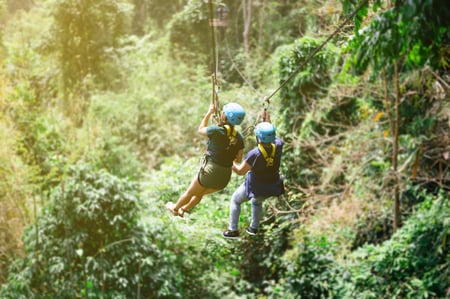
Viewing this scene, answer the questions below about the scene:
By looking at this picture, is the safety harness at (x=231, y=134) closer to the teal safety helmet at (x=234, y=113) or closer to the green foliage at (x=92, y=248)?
the teal safety helmet at (x=234, y=113)

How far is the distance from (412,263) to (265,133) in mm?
4608

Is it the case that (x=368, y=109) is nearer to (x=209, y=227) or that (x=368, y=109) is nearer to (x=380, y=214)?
(x=380, y=214)

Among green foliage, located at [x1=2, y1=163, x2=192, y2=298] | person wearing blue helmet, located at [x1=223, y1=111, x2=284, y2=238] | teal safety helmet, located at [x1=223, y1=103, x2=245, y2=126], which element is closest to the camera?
teal safety helmet, located at [x1=223, y1=103, x2=245, y2=126]

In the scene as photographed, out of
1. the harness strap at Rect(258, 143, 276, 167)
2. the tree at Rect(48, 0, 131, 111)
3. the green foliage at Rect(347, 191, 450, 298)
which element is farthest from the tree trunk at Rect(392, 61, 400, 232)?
the tree at Rect(48, 0, 131, 111)

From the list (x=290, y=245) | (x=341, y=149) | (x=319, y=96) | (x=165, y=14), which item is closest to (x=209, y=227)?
(x=290, y=245)

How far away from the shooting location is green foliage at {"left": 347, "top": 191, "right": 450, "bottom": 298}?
22.4ft

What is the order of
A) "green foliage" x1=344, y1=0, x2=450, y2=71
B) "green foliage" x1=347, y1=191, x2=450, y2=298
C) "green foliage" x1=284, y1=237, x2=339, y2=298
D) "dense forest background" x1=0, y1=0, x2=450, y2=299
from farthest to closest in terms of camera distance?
"green foliage" x1=284, y1=237, x2=339, y2=298 → "dense forest background" x1=0, y1=0, x2=450, y2=299 → "green foliage" x1=347, y1=191, x2=450, y2=298 → "green foliage" x1=344, y1=0, x2=450, y2=71

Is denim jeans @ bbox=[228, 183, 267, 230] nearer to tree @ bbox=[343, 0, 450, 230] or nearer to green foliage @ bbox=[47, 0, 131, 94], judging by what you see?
tree @ bbox=[343, 0, 450, 230]

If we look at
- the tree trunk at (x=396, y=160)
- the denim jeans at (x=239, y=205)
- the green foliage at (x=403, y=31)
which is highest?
the green foliage at (x=403, y=31)

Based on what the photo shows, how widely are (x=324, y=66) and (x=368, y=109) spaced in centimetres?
107

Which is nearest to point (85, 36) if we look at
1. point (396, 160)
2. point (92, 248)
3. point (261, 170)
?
point (92, 248)

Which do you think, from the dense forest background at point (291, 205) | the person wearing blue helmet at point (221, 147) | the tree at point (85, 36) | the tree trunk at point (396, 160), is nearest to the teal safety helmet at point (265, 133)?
the person wearing blue helmet at point (221, 147)

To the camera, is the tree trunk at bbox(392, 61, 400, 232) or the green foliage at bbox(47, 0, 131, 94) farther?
the green foliage at bbox(47, 0, 131, 94)

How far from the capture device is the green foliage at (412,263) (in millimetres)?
6824
